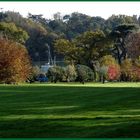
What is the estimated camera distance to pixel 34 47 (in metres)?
121

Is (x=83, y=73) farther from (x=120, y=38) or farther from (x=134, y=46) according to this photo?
(x=120, y=38)

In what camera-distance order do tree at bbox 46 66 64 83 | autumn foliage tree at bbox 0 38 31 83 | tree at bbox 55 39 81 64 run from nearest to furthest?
autumn foliage tree at bbox 0 38 31 83 < tree at bbox 46 66 64 83 < tree at bbox 55 39 81 64

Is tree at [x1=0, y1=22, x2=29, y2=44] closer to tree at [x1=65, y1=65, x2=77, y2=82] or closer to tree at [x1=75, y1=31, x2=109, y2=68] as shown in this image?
tree at [x1=75, y1=31, x2=109, y2=68]

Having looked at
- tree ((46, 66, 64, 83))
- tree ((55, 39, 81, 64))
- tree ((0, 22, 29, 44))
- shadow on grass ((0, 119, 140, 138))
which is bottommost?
tree ((46, 66, 64, 83))

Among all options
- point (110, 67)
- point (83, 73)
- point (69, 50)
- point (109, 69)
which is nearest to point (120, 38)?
point (110, 67)

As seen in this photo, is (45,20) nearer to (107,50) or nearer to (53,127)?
(107,50)

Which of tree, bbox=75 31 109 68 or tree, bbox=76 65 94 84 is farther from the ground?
tree, bbox=75 31 109 68

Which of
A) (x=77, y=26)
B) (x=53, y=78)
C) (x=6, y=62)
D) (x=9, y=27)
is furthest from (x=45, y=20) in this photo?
(x=6, y=62)

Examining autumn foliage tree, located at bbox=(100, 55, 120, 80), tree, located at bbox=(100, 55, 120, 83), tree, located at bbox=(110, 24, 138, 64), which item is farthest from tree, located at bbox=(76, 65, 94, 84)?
tree, located at bbox=(110, 24, 138, 64)

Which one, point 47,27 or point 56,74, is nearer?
point 56,74

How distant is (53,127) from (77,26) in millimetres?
126573

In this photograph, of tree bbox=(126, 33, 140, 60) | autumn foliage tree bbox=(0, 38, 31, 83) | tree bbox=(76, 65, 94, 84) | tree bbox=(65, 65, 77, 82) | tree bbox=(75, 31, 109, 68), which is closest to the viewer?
autumn foliage tree bbox=(0, 38, 31, 83)

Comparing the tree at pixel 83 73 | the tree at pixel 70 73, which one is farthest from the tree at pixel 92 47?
the tree at pixel 70 73

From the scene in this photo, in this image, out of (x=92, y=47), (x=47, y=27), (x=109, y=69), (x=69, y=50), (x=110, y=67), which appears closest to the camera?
(x=109, y=69)
